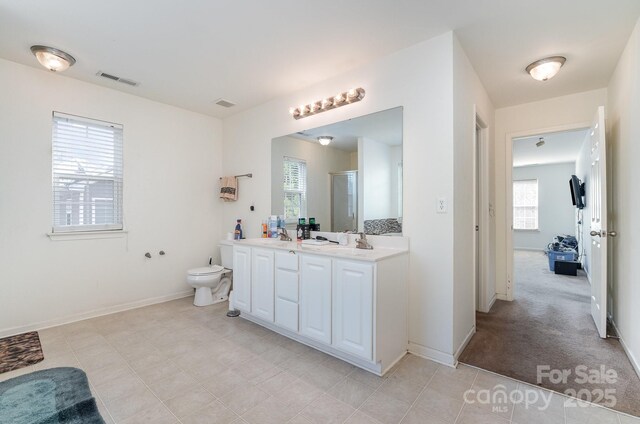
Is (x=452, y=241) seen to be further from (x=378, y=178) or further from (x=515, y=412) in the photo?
(x=515, y=412)

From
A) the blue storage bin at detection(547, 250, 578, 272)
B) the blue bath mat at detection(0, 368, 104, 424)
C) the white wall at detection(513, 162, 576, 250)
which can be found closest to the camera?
the blue bath mat at detection(0, 368, 104, 424)

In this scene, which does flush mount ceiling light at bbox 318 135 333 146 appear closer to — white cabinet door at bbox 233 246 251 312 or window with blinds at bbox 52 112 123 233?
white cabinet door at bbox 233 246 251 312

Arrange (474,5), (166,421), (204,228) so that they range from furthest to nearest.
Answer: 1. (204,228)
2. (474,5)
3. (166,421)

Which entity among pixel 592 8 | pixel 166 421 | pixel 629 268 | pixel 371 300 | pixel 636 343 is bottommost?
pixel 166 421

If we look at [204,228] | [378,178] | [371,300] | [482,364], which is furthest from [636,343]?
[204,228]

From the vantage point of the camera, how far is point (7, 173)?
2.59 m

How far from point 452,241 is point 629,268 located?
136 centimetres

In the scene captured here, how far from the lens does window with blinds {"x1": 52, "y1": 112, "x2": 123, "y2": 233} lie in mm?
2885

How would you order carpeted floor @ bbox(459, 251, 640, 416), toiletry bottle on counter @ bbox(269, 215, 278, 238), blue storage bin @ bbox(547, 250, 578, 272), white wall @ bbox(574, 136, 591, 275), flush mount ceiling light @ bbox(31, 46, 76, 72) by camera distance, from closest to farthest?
carpeted floor @ bbox(459, 251, 640, 416), flush mount ceiling light @ bbox(31, 46, 76, 72), toiletry bottle on counter @ bbox(269, 215, 278, 238), white wall @ bbox(574, 136, 591, 275), blue storage bin @ bbox(547, 250, 578, 272)

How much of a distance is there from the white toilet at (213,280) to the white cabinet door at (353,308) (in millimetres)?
1782

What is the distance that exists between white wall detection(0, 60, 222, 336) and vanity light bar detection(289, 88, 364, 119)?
166 centimetres

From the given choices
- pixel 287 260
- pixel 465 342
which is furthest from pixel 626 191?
pixel 287 260

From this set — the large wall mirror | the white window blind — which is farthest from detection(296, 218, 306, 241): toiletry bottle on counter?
the white window blind

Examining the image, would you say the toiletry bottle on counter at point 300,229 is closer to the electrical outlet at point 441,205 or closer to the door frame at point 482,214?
the electrical outlet at point 441,205
